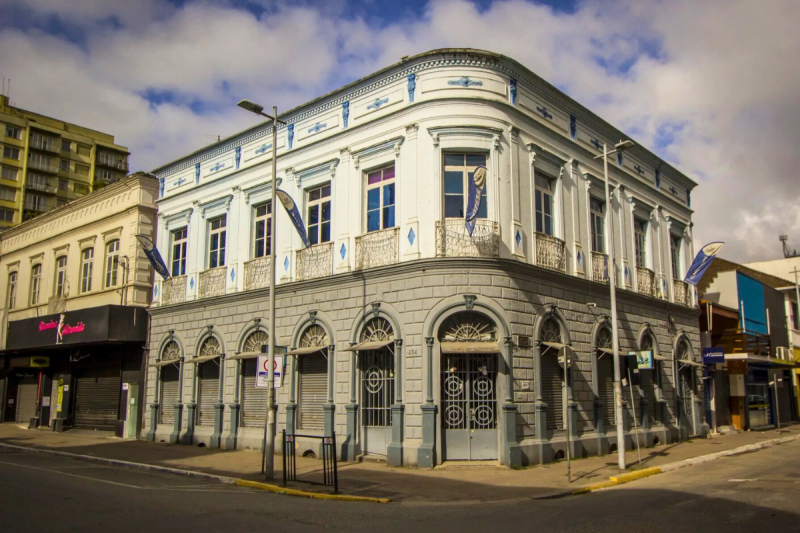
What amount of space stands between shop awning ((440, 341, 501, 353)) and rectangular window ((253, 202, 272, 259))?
Result: 26.8 feet

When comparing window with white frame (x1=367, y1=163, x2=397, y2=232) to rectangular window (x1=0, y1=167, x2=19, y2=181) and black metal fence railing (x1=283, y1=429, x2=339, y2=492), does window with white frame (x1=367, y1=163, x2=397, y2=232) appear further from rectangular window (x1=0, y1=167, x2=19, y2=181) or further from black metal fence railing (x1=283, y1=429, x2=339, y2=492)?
rectangular window (x1=0, y1=167, x2=19, y2=181)

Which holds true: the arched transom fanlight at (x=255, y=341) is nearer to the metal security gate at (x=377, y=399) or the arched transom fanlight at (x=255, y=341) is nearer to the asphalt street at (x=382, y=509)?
the metal security gate at (x=377, y=399)

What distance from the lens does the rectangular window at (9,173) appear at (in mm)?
68250

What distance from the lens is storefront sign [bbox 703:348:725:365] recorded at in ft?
88.6

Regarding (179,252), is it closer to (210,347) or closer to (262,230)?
(210,347)

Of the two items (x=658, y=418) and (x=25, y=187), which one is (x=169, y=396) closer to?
(x=658, y=418)

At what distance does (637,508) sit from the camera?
11.0 metres

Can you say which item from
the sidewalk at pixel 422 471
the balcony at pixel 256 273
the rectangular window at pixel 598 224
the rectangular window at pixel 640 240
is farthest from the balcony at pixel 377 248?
the rectangular window at pixel 640 240

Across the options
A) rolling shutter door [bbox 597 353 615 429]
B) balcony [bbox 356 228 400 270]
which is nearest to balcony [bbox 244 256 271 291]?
balcony [bbox 356 228 400 270]

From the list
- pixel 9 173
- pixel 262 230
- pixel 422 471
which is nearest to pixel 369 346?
pixel 422 471

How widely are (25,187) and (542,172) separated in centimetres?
6564

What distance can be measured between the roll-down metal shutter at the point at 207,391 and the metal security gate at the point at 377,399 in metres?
7.15

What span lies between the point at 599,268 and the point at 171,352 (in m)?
15.8

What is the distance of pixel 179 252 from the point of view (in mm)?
26234
